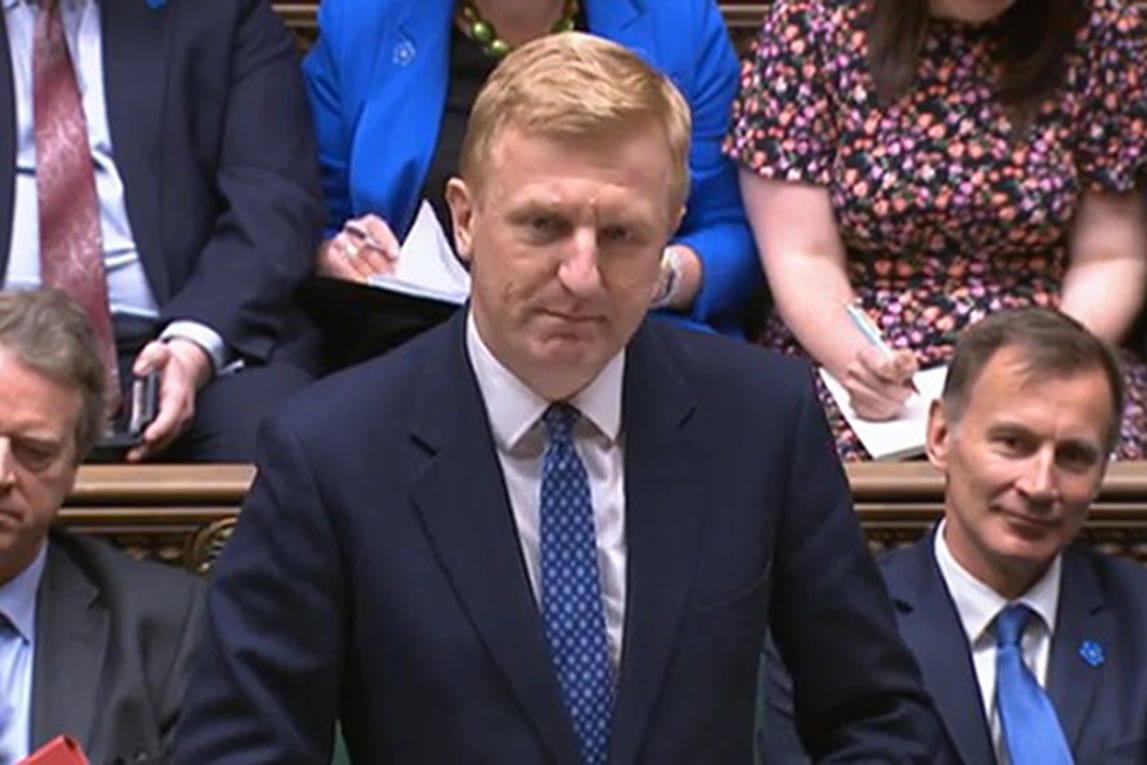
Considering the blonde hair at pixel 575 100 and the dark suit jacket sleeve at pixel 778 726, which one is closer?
the blonde hair at pixel 575 100

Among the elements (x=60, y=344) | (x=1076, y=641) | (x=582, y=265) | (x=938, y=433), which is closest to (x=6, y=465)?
(x=60, y=344)

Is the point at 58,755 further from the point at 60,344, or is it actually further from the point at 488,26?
the point at 488,26

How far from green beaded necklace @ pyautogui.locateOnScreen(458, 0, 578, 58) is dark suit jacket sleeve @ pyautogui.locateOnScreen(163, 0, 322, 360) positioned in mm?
225

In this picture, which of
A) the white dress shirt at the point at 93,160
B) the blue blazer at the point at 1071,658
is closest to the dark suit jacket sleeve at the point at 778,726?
the blue blazer at the point at 1071,658

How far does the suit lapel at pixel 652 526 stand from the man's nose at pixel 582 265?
17 cm

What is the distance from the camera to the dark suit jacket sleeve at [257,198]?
3172 mm

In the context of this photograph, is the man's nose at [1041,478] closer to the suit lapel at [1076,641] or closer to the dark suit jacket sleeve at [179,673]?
the suit lapel at [1076,641]

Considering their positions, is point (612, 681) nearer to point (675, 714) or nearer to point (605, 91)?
point (675, 714)

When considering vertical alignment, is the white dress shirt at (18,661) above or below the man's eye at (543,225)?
Answer: below

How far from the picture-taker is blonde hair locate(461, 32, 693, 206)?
6.10ft

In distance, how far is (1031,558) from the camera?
8.75ft

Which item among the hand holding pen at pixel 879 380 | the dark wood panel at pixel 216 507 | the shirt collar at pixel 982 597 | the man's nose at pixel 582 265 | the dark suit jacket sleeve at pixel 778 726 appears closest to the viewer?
the man's nose at pixel 582 265

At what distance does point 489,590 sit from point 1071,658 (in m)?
0.90

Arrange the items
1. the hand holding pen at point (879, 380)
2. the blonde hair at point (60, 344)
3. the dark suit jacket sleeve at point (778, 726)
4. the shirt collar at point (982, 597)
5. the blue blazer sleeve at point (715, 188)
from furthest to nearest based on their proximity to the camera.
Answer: the blue blazer sleeve at point (715, 188)
the hand holding pen at point (879, 380)
the shirt collar at point (982, 597)
the blonde hair at point (60, 344)
the dark suit jacket sleeve at point (778, 726)
